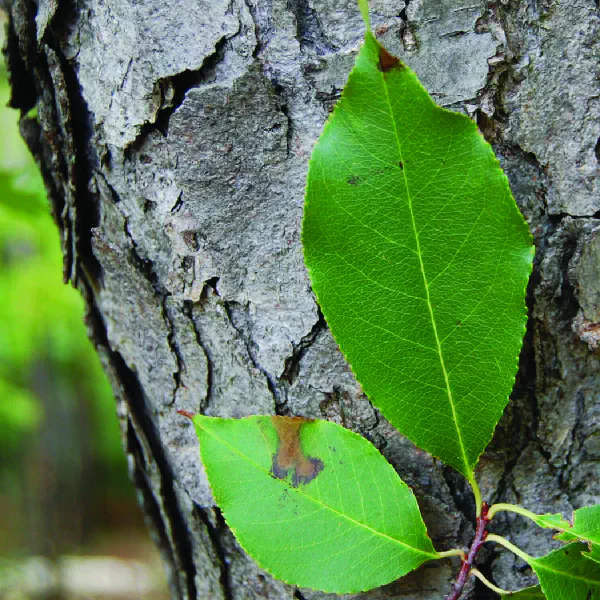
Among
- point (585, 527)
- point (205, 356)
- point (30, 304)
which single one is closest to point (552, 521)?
point (585, 527)

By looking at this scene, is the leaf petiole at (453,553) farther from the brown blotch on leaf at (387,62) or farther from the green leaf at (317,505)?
the brown blotch on leaf at (387,62)

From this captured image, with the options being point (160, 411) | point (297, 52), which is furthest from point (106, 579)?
point (297, 52)

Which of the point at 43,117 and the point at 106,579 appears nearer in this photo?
the point at 43,117

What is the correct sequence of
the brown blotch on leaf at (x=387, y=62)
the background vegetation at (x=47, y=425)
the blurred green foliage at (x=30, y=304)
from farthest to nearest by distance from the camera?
1. the background vegetation at (x=47, y=425)
2. the blurred green foliage at (x=30, y=304)
3. the brown blotch on leaf at (x=387, y=62)

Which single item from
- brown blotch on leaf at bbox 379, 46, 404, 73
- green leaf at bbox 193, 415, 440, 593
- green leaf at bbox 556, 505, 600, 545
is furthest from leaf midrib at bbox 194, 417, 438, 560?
brown blotch on leaf at bbox 379, 46, 404, 73

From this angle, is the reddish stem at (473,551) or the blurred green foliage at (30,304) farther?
the blurred green foliage at (30,304)

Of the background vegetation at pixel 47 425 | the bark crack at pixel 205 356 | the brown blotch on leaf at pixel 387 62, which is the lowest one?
the background vegetation at pixel 47 425

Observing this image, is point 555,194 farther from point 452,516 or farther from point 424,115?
point 452,516

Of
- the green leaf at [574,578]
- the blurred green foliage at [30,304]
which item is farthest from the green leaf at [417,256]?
the blurred green foliage at [30,304]
